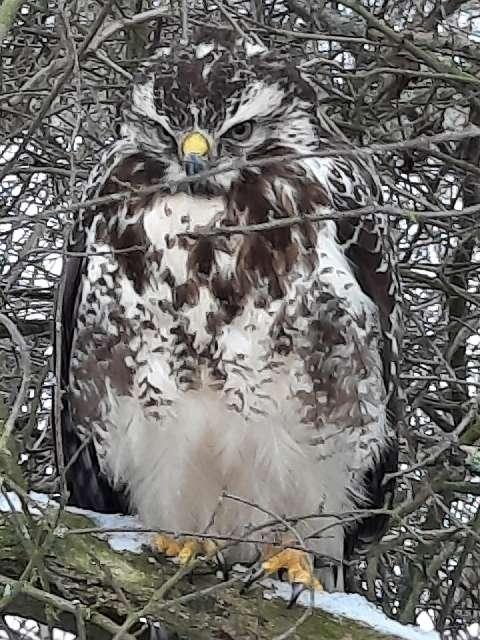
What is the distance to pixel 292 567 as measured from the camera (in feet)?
9.91

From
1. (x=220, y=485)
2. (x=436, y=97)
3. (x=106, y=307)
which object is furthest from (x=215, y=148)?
(x=436, y=97)

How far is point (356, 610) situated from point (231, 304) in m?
0.71

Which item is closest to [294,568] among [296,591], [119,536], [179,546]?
[296,591]

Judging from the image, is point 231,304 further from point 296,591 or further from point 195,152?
point 296,591

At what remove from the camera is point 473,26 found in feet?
14.8

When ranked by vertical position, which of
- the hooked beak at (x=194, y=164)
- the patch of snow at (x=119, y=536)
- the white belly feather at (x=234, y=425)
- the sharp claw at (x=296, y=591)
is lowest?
the sharp claw at (x=296, y=591)

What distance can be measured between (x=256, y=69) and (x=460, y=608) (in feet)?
5.54

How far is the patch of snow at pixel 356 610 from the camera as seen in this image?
2.55 m

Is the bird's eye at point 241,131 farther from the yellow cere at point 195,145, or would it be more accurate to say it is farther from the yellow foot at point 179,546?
the yellow foot at point 179,546

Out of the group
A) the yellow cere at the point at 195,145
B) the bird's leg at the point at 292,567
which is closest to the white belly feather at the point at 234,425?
the bird's leg at the point at 292,567

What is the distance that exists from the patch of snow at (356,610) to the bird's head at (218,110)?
36.0 inches

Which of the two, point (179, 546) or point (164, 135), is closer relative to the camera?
point (164, 135)

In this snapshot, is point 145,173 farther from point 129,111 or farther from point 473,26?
point 473,26

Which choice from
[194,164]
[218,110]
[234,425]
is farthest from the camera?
[234,425]
